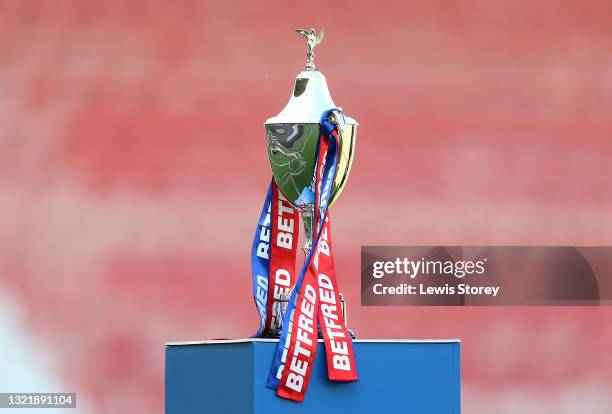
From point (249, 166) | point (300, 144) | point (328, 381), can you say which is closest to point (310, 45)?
point (300, 144)

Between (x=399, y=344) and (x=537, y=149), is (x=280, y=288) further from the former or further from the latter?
(x=537, y=149)

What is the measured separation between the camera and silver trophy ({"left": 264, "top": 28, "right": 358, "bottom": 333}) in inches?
107

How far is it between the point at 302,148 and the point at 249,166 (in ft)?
4.99

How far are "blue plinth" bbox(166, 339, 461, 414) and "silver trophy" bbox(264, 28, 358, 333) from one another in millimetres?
161

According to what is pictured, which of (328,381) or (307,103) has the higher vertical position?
(307,103)

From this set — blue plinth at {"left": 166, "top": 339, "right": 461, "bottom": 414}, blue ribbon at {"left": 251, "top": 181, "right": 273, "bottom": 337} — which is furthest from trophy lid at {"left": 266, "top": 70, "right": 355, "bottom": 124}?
blue plinth at {"left": 166, "top": 339, "right": 461, "bottom": 414}

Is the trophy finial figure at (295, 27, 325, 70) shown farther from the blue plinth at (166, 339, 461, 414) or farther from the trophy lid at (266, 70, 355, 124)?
the blue plinth at (166, 339, 461, 414)

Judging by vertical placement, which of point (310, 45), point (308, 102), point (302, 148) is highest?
point (310, 45)

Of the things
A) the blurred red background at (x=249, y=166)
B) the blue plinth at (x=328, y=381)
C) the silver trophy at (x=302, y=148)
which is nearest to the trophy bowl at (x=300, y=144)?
the silver trophy at (x=302, y=148)

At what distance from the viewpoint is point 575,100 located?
4.31 meters

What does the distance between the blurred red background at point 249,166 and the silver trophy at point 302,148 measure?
142 centimetres

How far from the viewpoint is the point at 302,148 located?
2734 millimetres

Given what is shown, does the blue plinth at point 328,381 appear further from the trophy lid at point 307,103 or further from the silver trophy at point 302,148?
the trophy lid at point 307,103

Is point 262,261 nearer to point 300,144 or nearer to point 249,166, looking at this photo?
point 300,144
